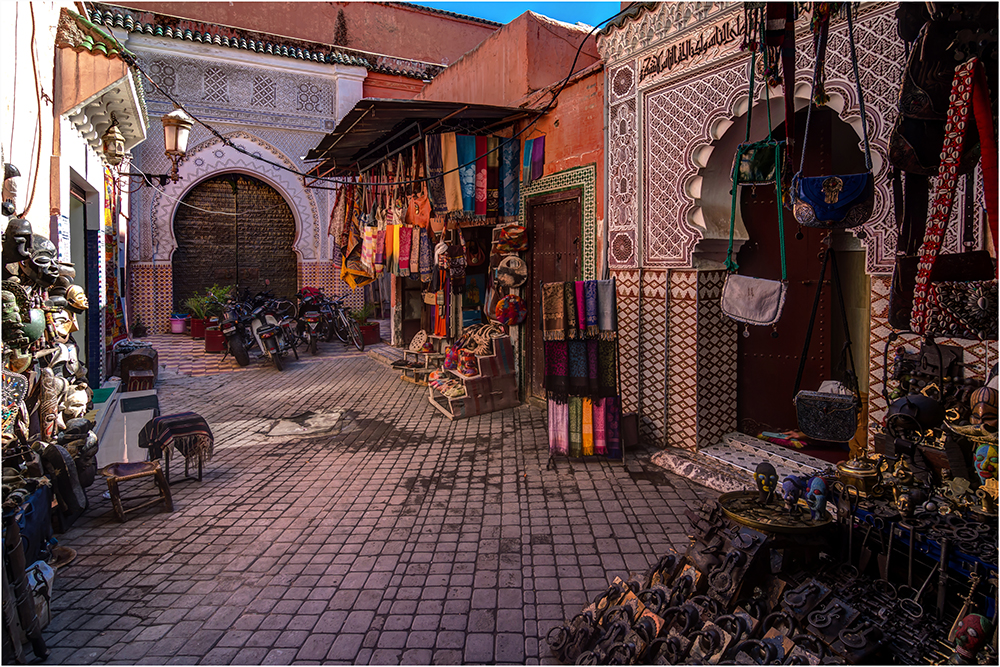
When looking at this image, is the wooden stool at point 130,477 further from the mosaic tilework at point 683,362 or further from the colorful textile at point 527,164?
the colorful textile at point 527,164

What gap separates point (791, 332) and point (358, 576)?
4.02 meters

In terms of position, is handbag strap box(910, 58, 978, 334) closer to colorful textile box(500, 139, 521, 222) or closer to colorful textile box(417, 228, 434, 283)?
colorful textile box(500, 139, 521, 222)

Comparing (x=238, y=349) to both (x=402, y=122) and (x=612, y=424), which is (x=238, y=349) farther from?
(x=612, y=424)

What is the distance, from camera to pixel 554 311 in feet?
19.6

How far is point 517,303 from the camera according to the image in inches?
306

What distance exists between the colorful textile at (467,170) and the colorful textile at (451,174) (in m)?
0.05

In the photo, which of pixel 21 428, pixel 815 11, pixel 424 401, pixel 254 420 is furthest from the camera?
pixel 424 401

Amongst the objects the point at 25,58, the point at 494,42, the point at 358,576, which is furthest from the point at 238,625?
the point at 494,42

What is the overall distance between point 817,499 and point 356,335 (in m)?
11.6

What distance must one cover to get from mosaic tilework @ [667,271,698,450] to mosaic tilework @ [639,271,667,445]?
0.06 m

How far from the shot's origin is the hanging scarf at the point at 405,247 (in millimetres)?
9484

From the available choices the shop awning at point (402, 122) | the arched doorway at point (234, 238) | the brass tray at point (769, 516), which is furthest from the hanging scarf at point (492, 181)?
the arched doorway at point (234, 238)

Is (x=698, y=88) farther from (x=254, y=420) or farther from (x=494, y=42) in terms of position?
(x=254, y=420)

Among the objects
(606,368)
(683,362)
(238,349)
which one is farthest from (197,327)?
(683,362)
